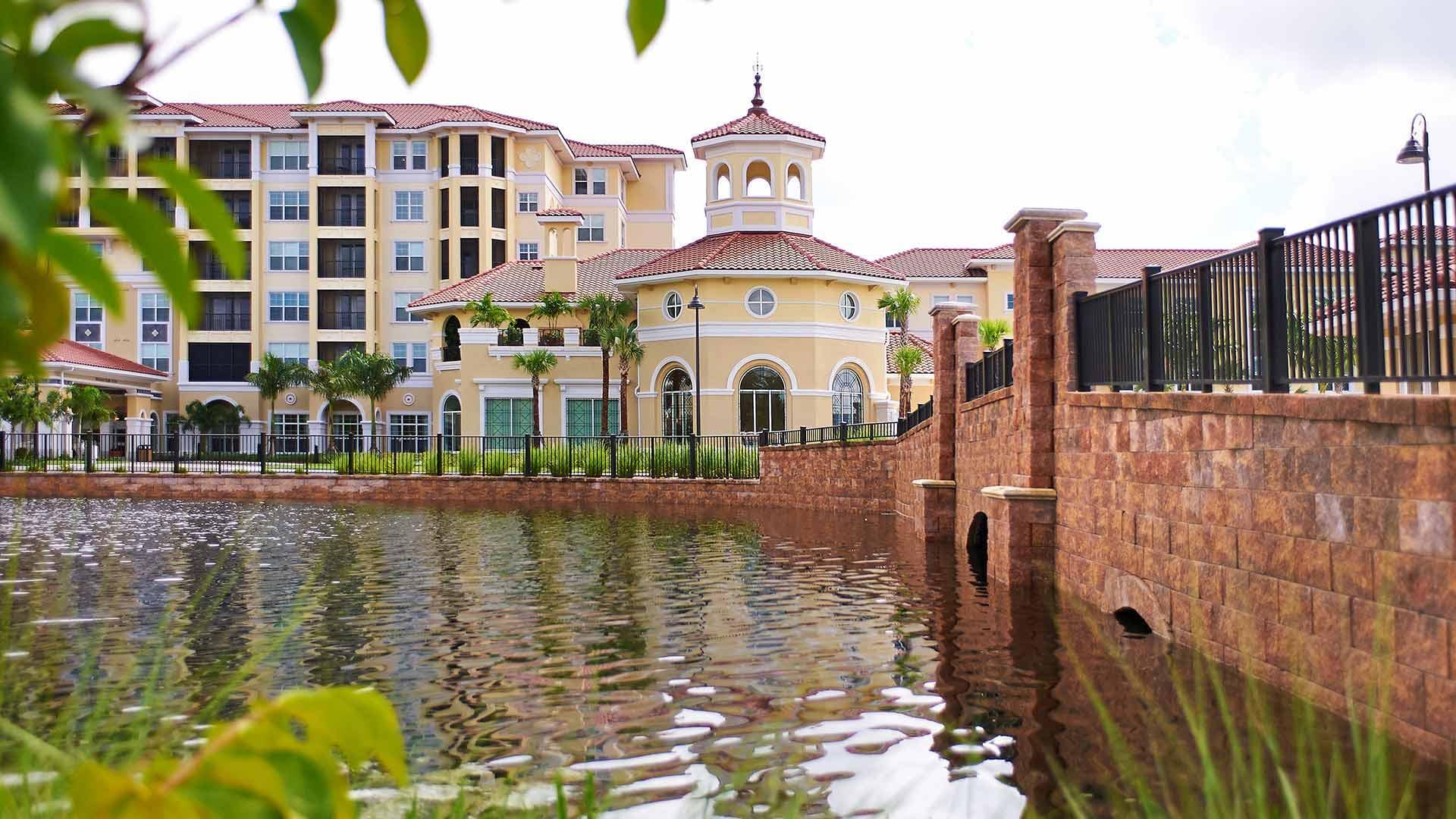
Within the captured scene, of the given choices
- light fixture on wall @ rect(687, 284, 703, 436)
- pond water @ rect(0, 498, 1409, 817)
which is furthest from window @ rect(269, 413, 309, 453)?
pond water @ rect(0, 498, 1409, 817)

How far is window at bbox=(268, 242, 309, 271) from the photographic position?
6194 cm

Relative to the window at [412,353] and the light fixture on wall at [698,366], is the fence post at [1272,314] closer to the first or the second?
the light fixture on wall at [698,366]

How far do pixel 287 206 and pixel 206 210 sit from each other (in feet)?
217

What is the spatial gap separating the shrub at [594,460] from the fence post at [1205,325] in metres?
25.7

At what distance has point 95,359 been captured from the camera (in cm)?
5203

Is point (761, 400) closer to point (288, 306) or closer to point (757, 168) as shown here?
point (757, 168)

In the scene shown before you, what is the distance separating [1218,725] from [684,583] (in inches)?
A: 308

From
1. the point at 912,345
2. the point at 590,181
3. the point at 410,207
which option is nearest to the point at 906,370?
the point at 912,345

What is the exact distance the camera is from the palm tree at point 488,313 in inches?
1857

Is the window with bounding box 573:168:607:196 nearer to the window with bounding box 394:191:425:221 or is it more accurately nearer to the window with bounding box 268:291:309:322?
the window with bounding box 394:191:425:221

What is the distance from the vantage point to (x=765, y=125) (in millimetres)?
45469

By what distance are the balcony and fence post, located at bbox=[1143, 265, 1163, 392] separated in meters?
60.5

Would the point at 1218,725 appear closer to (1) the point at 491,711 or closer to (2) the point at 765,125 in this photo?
(1) the point at 491,711

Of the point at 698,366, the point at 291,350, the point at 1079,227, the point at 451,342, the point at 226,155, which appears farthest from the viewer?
the point at 226,155
